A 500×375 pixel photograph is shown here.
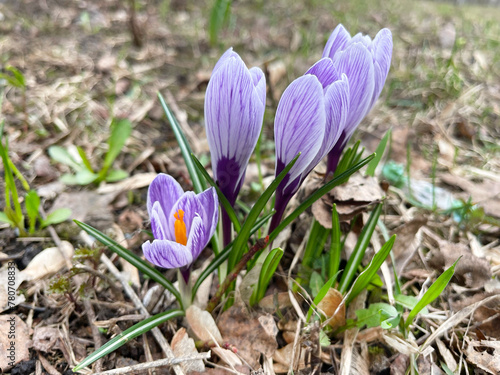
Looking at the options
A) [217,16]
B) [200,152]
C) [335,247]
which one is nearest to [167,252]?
[335,247]

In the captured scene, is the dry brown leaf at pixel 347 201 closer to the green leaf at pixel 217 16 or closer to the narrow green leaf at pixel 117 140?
the narrow green leaf at pixel 117 140

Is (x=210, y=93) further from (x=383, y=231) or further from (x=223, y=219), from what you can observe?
(x=383, y=231)

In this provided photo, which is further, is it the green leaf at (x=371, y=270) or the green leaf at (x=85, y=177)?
the green leaf at (x=85, y=177)

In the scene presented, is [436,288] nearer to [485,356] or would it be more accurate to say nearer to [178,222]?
[485,356]

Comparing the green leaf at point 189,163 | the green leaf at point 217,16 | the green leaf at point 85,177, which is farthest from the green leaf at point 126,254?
the green leaf at point 217,16

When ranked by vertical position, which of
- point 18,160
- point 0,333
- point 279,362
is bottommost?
point 279,362

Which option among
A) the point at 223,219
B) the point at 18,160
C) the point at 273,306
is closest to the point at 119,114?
the point at 18,160
